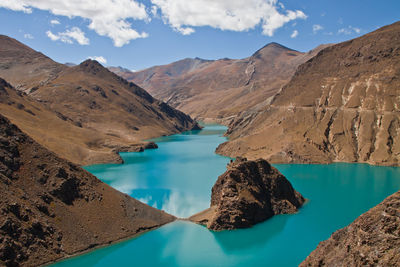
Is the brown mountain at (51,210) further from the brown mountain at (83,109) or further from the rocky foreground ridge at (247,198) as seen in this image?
the brown mountain at (83,109)

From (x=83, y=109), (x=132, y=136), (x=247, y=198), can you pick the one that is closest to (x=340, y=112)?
(x=247, y=198)

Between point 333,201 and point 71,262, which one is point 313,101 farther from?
point 71,262

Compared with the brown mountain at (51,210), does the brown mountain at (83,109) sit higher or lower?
higher

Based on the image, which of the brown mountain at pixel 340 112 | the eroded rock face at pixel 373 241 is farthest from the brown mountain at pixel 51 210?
the brown mountain at pixel 340 112

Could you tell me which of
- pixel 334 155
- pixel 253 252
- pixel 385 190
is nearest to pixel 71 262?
pixel 253 252

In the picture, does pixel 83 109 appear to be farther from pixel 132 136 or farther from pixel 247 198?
pixel 247 198

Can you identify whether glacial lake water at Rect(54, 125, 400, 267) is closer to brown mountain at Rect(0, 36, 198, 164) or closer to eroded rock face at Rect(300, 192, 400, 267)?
eroded rock face at Rect(300, 192, 400, 267)
